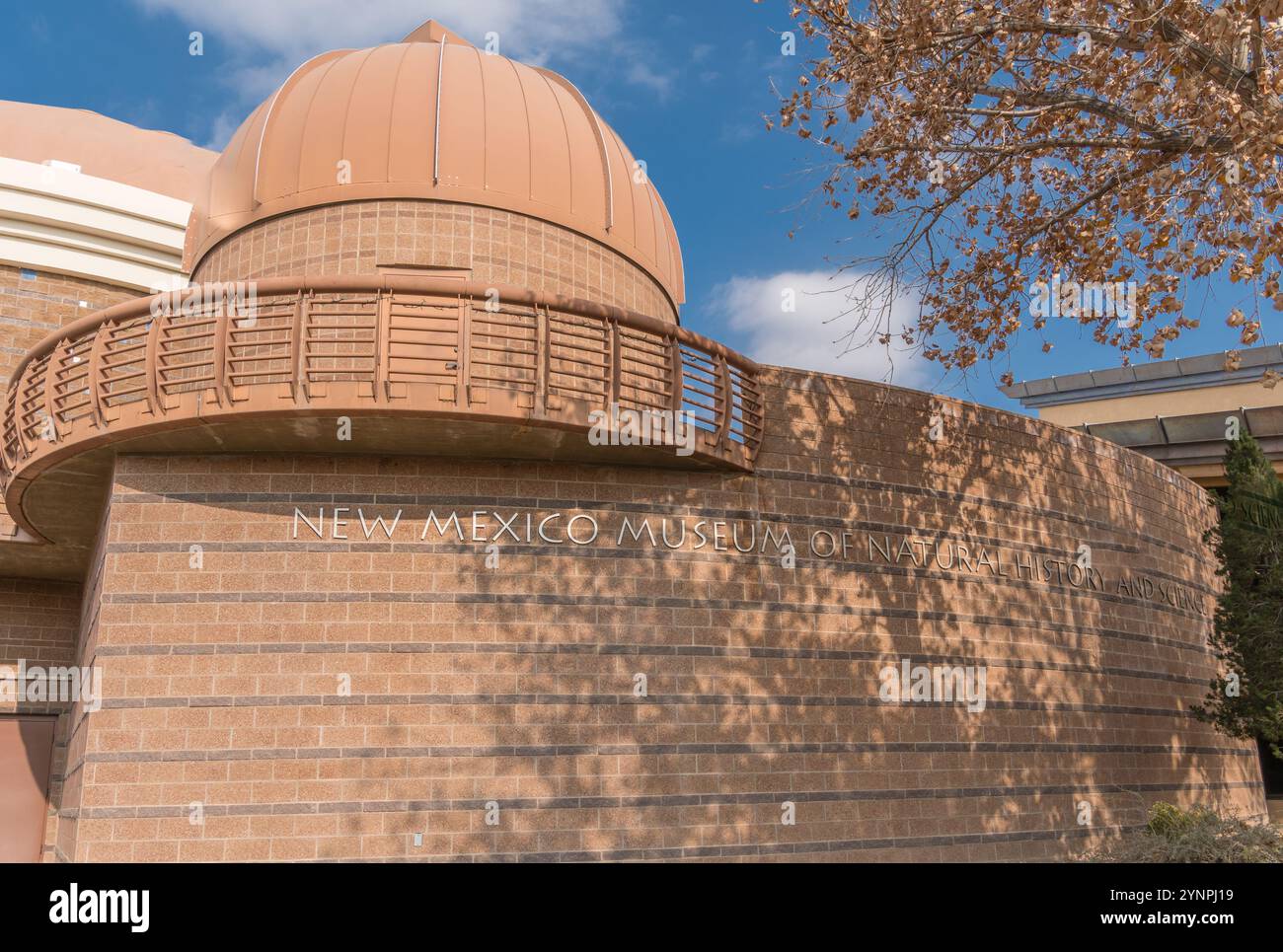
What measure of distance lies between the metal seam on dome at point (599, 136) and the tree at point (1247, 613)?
32.4 feet

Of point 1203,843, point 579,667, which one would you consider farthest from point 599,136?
point 1203,843

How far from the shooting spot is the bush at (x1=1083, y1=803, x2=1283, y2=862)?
10.5 m

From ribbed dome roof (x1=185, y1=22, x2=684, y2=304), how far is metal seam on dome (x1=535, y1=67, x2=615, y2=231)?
30mm

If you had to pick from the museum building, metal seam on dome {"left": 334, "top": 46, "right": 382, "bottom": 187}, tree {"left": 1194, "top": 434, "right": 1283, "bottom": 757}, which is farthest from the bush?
metal seam on dome {"left": 334, "top": 46, "right": 382, "bottom": 187}

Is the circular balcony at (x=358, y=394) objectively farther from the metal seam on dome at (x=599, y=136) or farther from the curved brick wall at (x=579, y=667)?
the metal seam on dome at (x=599, y=136)

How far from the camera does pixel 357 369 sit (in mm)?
10383

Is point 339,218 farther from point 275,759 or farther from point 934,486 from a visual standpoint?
point 934,486

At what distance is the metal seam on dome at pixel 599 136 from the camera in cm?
1470

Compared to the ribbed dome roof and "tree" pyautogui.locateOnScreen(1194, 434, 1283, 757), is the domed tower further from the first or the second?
"tree" pyautogui.locateOnScreen(1194, 434, 1283, 757)

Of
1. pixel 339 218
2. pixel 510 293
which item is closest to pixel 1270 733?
pixel 510 293

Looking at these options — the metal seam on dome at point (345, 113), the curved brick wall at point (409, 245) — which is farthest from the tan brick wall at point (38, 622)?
the metal seam on dome at point (345, 113)

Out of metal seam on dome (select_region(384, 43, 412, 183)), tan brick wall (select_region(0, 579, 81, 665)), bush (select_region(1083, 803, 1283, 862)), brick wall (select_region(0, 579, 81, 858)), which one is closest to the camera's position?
bush (select_region(1083, 803, 1283, 862))

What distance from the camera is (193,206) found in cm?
1598

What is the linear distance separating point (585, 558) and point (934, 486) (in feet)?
16.0
